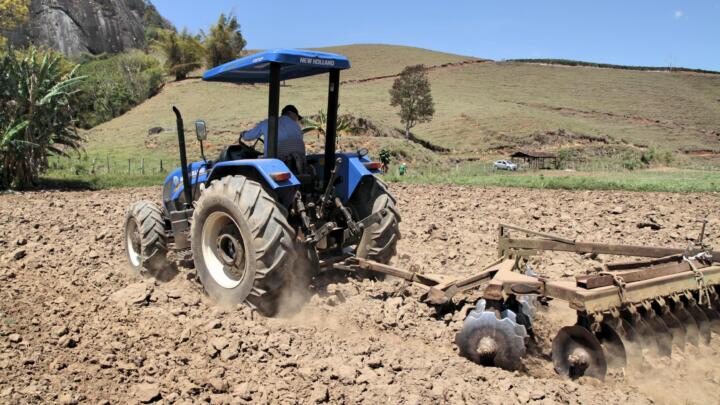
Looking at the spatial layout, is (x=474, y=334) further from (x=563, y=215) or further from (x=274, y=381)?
(x=563, y=215)

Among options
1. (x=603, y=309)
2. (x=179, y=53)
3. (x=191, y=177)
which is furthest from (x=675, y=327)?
(x=179, y=53)

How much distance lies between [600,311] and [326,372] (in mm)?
1838

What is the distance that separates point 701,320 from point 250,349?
140 inches

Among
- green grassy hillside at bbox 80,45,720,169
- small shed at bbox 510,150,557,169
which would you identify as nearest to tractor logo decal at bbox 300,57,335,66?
green grassy hillside at bbox 80,45,720,169

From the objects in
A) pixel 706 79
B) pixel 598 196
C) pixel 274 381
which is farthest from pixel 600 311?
pixel 706 79

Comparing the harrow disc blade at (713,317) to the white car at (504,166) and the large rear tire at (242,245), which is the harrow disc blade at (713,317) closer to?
the large rear tire at (242,245)

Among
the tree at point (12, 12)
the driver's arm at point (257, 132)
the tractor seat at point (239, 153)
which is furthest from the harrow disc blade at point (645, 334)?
the tree at point (12, 12)

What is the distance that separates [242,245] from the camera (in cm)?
460

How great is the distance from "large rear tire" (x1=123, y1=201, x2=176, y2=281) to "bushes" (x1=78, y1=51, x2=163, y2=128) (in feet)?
136

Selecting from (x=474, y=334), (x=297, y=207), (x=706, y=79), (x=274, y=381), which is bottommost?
(x=274, y=381)

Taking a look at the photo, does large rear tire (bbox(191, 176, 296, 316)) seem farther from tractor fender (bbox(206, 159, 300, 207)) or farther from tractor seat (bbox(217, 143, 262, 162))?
tractor seat (bbox(217, 143, 262, 162))

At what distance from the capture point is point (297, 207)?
4.58 meters

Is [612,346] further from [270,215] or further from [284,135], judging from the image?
[284,135]

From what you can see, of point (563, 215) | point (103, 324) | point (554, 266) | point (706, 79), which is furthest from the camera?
point (706, 79)
